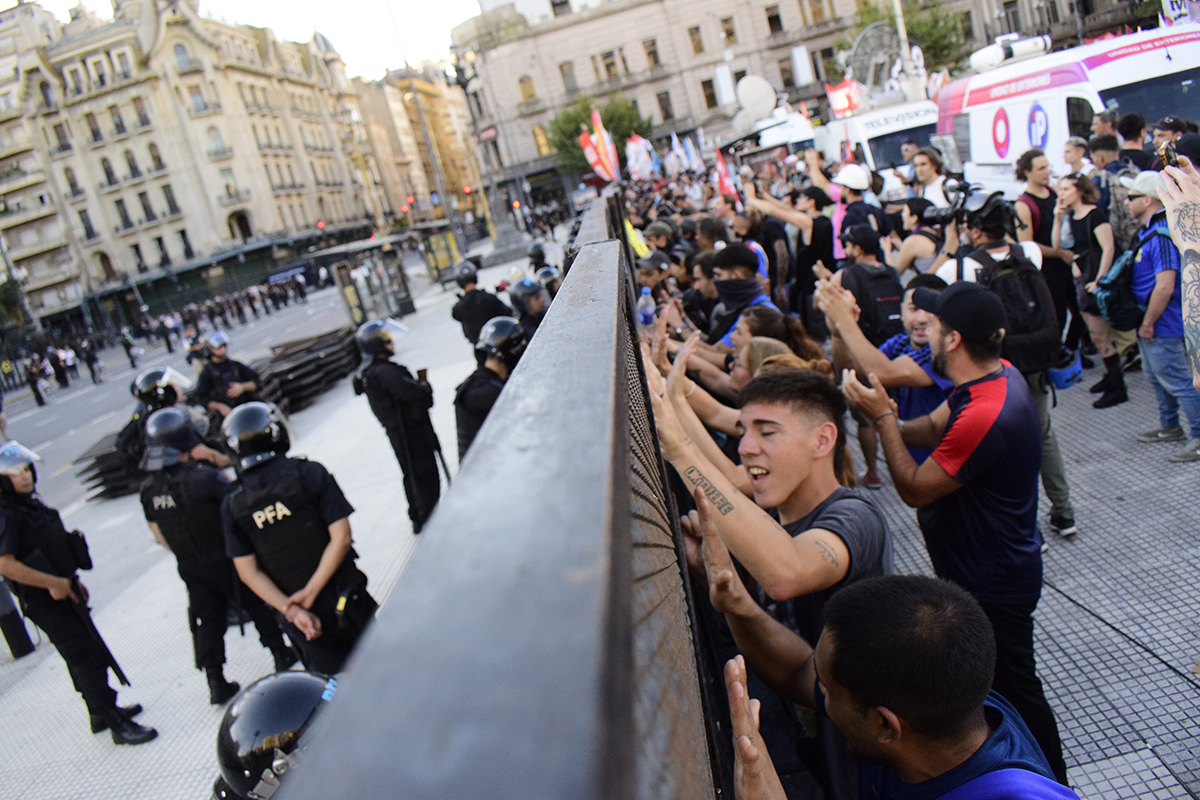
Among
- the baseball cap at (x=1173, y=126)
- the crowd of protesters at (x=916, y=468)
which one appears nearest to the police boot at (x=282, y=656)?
the crowd of protesters at (x=916, y=468)

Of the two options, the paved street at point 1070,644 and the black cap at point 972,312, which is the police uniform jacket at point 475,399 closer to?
the paved street at point 1070,644

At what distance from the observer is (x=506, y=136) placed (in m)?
58.3

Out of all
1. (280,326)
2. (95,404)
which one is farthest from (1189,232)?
(280,326)

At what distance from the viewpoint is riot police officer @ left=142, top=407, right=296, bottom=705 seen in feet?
16.3

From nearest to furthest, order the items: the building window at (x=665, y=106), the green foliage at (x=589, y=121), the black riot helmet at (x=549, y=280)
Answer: the black riot helmet at (x=549, y=280) < the green foliage at (x=589, y=121) < the building window at (x=665, y=106)

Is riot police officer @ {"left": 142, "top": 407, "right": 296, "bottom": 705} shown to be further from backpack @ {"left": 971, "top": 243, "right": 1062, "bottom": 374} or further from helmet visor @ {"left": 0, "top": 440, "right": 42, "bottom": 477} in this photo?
backpack @ {"left": 971, "top": 243, "right": 1062, "bottom": 374}

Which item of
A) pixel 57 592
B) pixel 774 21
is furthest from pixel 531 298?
pixel 774 21

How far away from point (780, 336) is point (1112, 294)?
2.72m

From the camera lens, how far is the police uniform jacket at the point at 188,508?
4.96 metres

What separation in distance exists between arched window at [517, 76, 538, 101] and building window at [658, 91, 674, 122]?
896 cm

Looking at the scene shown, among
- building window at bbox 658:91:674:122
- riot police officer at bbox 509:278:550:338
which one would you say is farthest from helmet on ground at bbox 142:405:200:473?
building window at bbox 658:91:674:122

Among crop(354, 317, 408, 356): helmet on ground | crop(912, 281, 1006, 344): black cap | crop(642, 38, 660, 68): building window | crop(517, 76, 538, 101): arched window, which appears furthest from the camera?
crop(517, 76, 538, 101): arched window

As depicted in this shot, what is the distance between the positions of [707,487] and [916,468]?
132cm

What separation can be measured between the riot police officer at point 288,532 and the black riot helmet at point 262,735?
1670 millimetres
